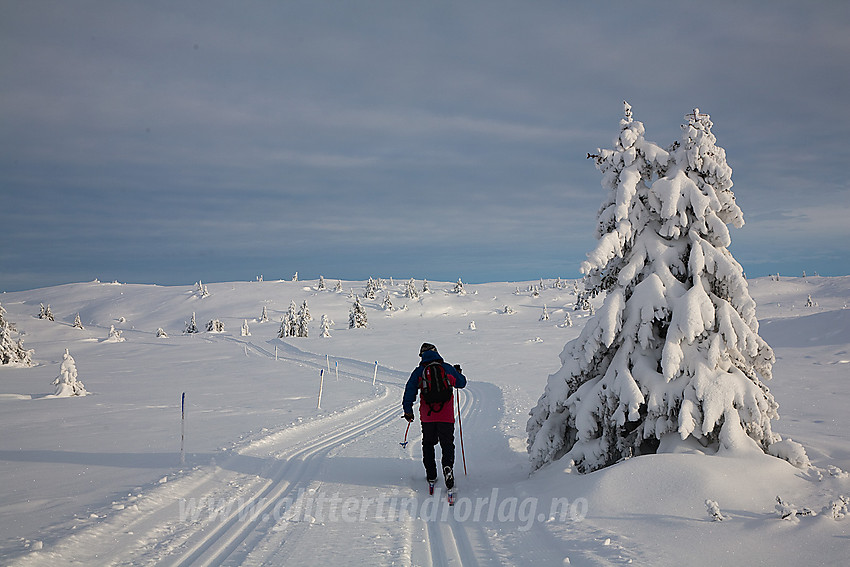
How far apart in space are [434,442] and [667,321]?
4.32 meters

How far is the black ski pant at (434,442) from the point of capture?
852cm

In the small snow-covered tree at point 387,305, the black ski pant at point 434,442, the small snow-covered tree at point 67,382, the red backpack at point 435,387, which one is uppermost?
the small snow-covered tree at point 387,305

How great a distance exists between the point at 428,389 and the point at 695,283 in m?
4.59

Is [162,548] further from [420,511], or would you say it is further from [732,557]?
[732,557]

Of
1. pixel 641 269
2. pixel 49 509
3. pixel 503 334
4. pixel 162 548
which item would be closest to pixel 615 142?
pixel 641 269

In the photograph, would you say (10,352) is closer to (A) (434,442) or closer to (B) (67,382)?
(B) (67,382)

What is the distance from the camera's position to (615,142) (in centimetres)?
838

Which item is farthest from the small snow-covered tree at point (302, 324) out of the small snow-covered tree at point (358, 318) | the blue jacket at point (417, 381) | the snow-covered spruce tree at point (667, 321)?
the snow-covered spruce tree at point (667, 321)

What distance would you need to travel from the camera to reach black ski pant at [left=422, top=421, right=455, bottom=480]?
8.52m

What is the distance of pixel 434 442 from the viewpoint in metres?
8.70

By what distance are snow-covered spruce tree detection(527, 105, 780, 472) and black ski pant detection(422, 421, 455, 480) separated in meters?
1.99

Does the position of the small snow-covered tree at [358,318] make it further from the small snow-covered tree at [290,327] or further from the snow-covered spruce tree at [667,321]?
the snow-covered spruce tree at [667,321]

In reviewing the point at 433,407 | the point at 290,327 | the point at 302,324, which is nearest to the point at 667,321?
the point at 433,407

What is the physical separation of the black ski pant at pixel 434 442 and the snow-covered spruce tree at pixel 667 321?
1.99 m
